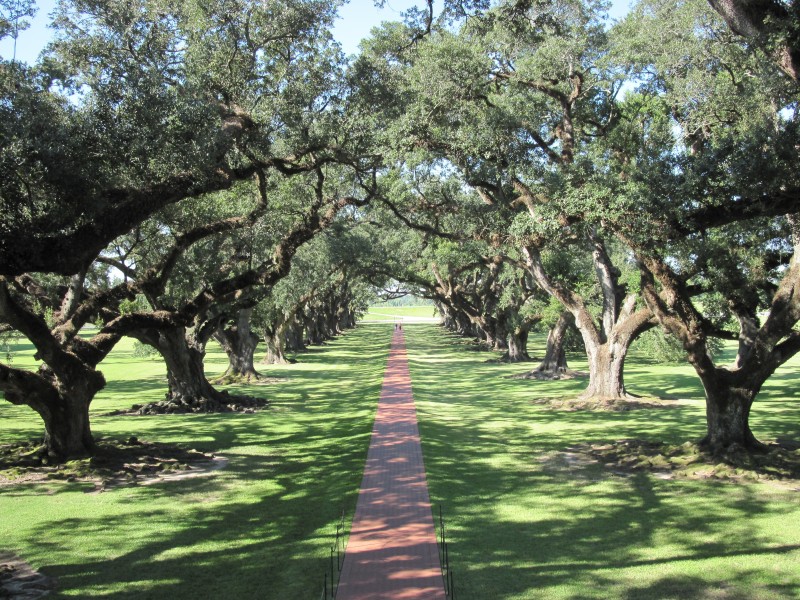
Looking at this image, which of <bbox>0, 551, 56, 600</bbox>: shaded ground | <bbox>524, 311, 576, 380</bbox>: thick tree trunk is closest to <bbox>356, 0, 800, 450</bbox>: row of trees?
<bbox>524, 311, 576, 380</bbox>: thick tree trunk

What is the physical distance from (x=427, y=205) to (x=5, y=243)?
13.6m

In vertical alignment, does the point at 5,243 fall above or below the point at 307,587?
above

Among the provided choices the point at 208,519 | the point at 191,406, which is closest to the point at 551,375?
the point at 191,406

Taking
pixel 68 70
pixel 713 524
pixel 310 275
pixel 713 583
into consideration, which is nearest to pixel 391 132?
pixel 68 70

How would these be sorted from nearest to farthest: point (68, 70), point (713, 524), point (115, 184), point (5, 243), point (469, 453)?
point (5, 243) < point (713, 524) < point (115, 184) < point (68, 70) < point (469, 453)

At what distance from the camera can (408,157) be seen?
15227 millimetres

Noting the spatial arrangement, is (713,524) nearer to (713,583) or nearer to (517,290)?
(713,583)

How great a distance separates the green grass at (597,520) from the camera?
6758 mm

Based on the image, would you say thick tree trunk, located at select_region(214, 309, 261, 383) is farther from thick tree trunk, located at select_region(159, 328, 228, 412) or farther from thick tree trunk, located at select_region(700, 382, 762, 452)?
thick tree trunk, located at select_region(700, 382, 762, 452)

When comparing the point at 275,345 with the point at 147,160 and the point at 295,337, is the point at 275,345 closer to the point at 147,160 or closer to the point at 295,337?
the point at 295,337

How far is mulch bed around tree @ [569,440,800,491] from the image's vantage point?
421 inches

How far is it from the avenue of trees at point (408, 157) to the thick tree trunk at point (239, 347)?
5.69 m

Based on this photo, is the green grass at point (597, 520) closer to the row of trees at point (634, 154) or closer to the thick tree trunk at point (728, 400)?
the thick tree trunk at point (728, 400)

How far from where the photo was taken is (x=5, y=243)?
7.53 meters
